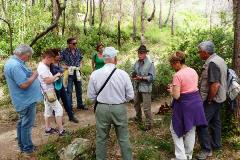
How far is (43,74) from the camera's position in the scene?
25.0ft

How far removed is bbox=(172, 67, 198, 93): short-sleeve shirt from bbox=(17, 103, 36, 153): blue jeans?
259cm

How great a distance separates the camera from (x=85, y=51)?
2194 cm

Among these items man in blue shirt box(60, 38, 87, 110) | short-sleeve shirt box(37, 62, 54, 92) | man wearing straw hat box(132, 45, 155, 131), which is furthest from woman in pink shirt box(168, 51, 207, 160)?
man in blue shirt box(60, 38, 87, 110)

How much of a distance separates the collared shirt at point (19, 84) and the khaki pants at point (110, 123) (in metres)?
1.47

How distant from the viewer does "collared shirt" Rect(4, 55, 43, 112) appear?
663 cm

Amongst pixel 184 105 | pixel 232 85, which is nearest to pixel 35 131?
pixel 184 105

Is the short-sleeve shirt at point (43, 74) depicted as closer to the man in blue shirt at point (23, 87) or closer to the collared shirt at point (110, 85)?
the man in blue shirt at point (23, 87)

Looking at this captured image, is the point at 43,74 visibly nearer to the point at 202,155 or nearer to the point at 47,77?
the point at 47,77

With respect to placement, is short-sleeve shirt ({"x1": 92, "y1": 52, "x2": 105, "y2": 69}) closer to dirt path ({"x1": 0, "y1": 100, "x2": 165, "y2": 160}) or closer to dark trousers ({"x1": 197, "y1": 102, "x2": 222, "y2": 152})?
dirt path ({"x1": 0, "y1": 100, "x2": 165, "y2": 160})

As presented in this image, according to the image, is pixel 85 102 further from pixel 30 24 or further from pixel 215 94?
pixel 30 24

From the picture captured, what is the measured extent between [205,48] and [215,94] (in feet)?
2.62

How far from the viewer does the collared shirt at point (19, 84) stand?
6.63m

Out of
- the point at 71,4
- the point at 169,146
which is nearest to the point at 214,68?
the point at 169,146

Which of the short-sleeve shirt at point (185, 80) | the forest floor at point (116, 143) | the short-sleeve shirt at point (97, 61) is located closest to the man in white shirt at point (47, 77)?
the forest floor at point (116, 143)
